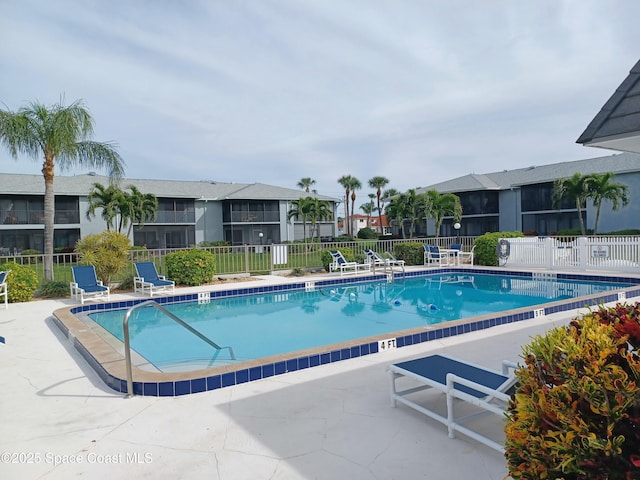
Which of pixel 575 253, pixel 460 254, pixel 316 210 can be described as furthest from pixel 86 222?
pixel 575 253

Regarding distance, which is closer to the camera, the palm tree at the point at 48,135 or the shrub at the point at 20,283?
the shrub at the point at 20,283

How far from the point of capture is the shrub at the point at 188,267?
44.4 ft

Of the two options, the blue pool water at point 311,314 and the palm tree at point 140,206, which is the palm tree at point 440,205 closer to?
the blue pool water at point 311,314

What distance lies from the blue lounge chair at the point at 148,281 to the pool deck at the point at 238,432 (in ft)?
21.3

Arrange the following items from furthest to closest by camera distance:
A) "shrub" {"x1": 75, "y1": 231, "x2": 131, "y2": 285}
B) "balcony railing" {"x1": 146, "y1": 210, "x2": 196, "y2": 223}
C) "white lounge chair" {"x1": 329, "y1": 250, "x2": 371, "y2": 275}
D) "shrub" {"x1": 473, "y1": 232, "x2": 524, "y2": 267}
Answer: "balcony railing" {"x1": 146, "y1": 210, "x2": 196, "y2": 223}
"shrub" {"x1": 473, "y1": 232, "x2": 524, "y2": 267}
"white lounge chair" {"x1": 329, "y1": 250, "x2": 371, "y2": 275}
"shrub" {"x1": 75, "y1": 231, "x2": 131, "y2": 285}

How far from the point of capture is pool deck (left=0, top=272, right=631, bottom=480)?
3.03 meters

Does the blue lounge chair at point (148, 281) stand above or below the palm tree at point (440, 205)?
below

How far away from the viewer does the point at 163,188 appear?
36812mm

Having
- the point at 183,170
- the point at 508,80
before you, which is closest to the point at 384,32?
the point at 508,80

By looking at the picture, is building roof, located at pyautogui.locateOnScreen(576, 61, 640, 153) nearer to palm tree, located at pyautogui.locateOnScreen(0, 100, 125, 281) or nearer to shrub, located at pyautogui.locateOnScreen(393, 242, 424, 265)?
palm tree, located at pyautogui.locateOnScreen(0, 100, 125, 281)

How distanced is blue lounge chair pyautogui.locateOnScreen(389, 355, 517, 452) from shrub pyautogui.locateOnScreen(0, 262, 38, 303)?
10593mm

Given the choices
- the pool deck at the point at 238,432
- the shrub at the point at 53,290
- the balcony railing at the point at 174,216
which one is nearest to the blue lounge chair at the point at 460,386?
the pool deck at the point at 238,432

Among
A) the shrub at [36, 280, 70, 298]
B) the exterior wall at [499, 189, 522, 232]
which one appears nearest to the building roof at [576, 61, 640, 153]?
the shrub at [36, 280, 70, 298]

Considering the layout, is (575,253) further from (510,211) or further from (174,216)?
(174,216)
